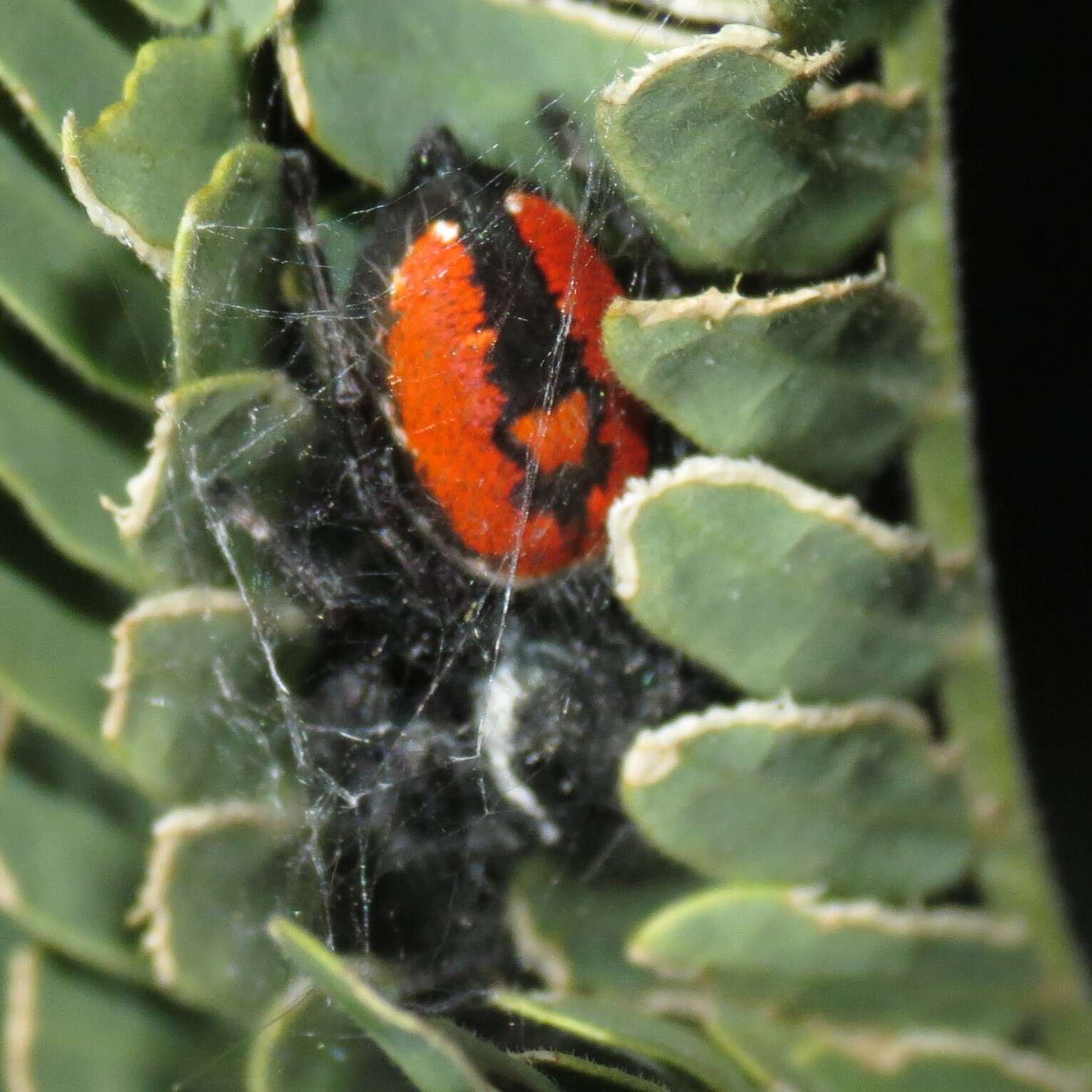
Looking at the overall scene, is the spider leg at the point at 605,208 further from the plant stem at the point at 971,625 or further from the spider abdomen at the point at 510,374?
the plant stem at the point at 971,625

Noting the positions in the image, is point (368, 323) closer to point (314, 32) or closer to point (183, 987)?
point (314, 32)

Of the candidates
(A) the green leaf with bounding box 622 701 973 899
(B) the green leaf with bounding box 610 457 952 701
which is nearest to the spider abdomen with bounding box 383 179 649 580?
(B) the green leaf with bounding box 610 457 952 701

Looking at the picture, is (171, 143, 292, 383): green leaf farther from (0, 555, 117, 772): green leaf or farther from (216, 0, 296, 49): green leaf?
(0, 555, 117, 772): green leaf

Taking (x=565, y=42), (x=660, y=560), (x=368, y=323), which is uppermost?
(x=565, y=42)

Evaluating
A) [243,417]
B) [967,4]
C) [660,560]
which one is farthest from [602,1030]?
[967,4]

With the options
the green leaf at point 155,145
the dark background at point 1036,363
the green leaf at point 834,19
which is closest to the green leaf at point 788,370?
the green leaf at point 834,19

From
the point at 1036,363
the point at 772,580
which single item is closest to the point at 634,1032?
the point at 772,580
